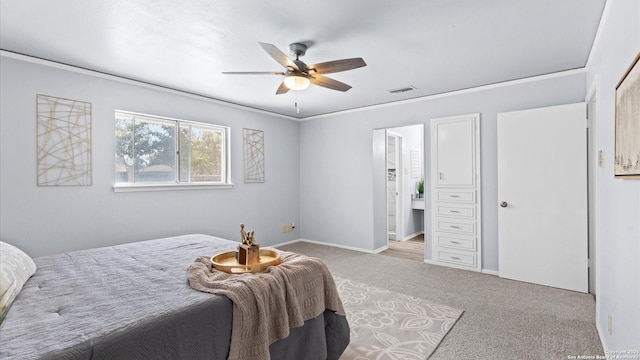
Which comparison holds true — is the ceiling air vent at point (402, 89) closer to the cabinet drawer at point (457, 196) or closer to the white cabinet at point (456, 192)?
the white cabinet at point (456, 192)

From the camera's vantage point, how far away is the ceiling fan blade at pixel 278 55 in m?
2.15

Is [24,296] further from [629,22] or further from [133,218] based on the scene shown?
[629,22]

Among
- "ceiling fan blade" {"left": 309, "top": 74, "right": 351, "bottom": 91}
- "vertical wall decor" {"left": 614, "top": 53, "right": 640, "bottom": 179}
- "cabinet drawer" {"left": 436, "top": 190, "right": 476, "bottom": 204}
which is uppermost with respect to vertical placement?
"ceiling fan blade" {"left": 309, "top": 74, "right": 351, "bottom": 91}

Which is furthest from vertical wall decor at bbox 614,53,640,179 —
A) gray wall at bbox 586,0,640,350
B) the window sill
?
the window sill

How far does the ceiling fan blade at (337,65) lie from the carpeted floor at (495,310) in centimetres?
223

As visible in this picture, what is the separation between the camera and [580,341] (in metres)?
2.27

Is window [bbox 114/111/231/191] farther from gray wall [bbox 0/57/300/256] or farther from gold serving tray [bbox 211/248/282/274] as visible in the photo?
gold serving tray [bbox 211/248/282/274]

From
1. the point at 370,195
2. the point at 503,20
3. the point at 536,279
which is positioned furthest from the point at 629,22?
the point at 370,195

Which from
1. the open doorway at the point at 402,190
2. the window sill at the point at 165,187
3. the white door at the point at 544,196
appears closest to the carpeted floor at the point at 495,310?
the white door at the point at 544,196

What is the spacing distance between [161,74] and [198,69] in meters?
0.51

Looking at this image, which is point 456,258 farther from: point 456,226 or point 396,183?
point 396,183

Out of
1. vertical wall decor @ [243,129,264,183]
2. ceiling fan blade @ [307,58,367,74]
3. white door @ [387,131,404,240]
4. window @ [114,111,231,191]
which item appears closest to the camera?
ceiling fan blade @ [307,58,367,74]

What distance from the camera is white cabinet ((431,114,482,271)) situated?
13.1ft

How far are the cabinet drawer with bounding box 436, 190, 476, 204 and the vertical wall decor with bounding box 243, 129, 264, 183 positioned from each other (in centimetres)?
290
